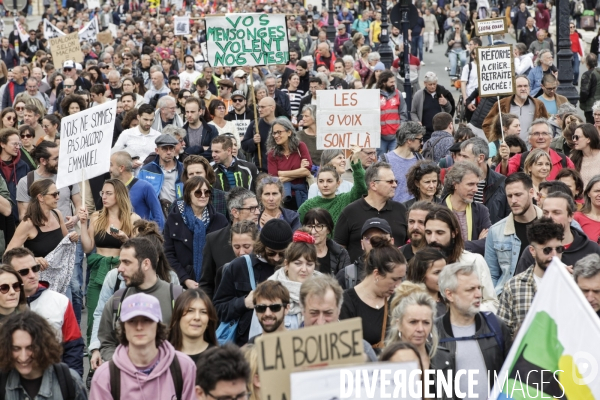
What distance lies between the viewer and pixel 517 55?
2012 cm

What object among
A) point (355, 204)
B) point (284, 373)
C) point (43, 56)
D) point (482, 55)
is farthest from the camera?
point (43, 56)

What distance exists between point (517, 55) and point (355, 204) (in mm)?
11991

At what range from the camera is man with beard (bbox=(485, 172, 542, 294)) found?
7934mm

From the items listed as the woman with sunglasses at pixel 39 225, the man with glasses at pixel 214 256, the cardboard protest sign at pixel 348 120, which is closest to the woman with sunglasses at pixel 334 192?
the man with glasses at pixel 214 256

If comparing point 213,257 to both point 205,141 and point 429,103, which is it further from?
point 429,103

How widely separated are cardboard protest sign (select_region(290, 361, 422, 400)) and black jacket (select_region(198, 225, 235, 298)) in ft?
11.5

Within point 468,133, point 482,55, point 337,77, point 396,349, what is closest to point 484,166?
point 468,133

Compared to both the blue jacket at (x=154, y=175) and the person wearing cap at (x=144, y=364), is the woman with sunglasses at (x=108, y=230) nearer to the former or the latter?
the blue jacket at (x=154, y=175)

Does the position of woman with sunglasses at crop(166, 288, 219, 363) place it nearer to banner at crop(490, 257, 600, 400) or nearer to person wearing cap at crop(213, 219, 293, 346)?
person wearing cap at crop(213, 219, 293, 346)

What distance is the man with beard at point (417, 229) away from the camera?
7.77m

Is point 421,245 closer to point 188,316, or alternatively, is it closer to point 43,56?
point 188,316

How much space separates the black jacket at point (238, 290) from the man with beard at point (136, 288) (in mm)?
302

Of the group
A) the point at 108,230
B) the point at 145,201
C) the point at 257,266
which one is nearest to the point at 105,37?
the point at 145,201

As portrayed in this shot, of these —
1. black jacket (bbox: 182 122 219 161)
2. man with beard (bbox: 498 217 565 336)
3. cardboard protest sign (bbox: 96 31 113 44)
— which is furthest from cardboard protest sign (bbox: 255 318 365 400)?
cardboard protest sign (bbox: 96 31 113 44)
